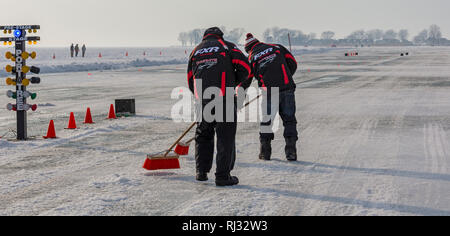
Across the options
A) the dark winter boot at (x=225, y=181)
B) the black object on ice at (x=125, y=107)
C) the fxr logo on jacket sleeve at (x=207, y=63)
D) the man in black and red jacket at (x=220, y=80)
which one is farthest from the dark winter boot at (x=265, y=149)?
the black object on ice at (x=125, y=107)

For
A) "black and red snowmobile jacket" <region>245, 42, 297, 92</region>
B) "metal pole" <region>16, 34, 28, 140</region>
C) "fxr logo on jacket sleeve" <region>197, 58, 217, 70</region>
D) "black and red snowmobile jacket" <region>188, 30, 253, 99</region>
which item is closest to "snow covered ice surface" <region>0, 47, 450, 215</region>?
"metal pole" <region>16, 34, 28, 140</region>

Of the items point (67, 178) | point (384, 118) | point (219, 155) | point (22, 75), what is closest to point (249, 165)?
point (219, 155)

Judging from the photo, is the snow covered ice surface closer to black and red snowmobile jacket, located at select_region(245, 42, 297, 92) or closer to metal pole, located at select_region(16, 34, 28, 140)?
metal pole, located at select_region(16, 34, 28, 140)

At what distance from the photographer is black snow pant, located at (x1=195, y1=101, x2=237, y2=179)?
6.38 meters

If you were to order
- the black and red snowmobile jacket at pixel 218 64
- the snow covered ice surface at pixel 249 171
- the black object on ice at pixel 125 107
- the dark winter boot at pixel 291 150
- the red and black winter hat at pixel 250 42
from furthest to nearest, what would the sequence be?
the black object on ice at pixel 125 107, the red and black winter hat at pixel 250 42, the dark winter boot at pixel 291 150, the black and red snowmobile jacket at pixel 218 64, the snow covered ice surface at pixel 249 171

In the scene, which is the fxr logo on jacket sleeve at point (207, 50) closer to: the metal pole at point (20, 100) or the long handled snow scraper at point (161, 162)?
the long handled snow scraper at point (161, 162)

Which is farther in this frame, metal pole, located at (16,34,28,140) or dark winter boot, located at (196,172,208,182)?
metal pole, located at (16,34,28,140)

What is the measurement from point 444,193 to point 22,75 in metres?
7.41

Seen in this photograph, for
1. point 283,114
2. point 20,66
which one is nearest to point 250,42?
point 283,114

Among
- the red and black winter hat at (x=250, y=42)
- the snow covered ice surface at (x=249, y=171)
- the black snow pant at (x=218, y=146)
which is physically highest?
the red and black winter hat at (x=250, y=42)

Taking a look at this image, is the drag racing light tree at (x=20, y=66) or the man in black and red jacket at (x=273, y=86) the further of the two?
the drag racing light tree at (x=20, y=66)

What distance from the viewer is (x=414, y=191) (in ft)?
19.9

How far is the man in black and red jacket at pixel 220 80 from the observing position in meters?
6.33

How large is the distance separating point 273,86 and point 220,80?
71.7 inches
